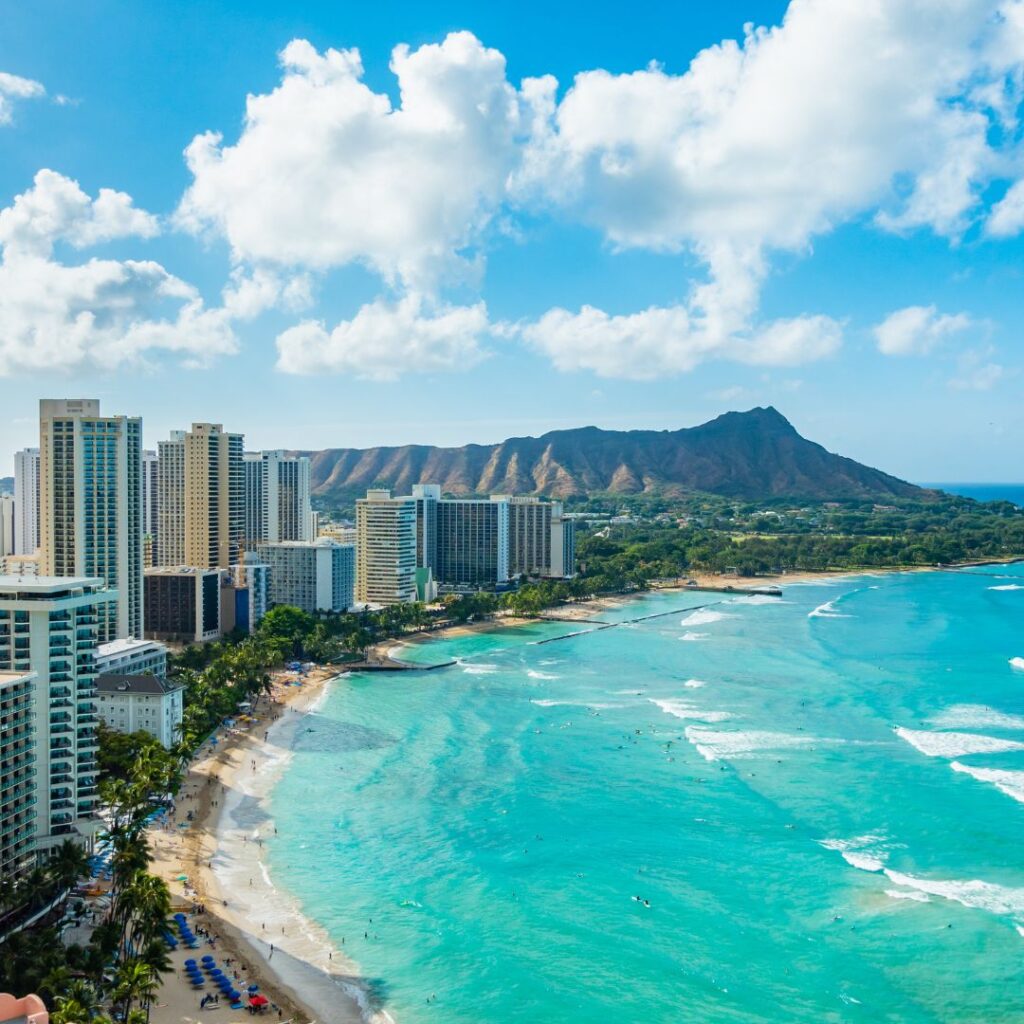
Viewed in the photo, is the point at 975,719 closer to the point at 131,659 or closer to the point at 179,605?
the point at 131,659

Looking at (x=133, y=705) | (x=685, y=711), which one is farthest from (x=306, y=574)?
(x=133, y=705)

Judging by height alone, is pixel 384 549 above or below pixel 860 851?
above

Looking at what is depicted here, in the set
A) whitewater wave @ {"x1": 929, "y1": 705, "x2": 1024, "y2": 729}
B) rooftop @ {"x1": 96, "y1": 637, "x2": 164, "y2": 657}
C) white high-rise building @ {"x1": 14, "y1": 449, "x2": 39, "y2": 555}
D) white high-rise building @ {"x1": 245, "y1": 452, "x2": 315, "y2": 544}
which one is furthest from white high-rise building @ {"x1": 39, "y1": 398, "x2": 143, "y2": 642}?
whitewater wave @ {"x1": 929, "y1": 705, "x2": 1024, "y2": 729}

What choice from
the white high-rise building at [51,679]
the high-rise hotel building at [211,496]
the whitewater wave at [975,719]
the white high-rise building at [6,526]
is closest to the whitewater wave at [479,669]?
the high-rise hotel building at [211,496]

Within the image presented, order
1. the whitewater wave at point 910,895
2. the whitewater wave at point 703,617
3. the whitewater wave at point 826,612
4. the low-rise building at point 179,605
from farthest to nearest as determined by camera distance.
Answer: the whitewater wave at point 826,612, the whitewater wave at point 703,617, the low-rise building at point 179,605, the whitewater wave at point 910,895

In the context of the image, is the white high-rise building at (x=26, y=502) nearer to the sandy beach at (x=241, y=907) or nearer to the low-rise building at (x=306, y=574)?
the low-rise building at (x=306, y=574)

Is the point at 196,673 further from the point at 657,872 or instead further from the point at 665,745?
the point at 657,872

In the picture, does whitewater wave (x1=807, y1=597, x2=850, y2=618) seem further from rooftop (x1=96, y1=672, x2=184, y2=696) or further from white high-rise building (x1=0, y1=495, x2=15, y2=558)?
white high-rise building (x1=0, y1=495, x2=15, y2=558)
